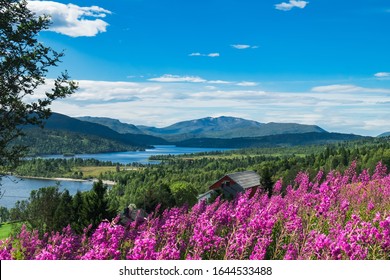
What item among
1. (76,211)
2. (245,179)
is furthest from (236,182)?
(76,211)

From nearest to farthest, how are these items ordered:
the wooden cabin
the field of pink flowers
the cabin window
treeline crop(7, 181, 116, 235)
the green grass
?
the field of pink flowers < treeline crop(7, 181, 116, 235) < the wooden cabin < the cabin window < the green grass

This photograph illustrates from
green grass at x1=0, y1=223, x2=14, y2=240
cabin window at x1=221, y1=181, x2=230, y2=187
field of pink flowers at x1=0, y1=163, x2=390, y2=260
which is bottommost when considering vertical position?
green grass at x1=0, y1=223, x2=14, y2=240

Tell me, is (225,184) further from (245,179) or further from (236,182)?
(245,179)

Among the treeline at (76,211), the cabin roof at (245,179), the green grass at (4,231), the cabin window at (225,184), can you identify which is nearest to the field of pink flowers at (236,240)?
the treeline at (76,211)

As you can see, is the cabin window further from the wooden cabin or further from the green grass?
the green grass

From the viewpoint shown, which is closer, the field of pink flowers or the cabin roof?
the field of pink flowers

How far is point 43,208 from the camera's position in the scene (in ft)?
207

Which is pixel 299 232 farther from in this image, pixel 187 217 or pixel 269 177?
pixel 269 177

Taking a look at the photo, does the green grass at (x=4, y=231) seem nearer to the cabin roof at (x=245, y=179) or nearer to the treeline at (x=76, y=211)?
the treeline at (x=76, y=211)

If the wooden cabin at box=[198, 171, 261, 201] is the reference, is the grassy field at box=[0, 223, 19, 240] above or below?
below

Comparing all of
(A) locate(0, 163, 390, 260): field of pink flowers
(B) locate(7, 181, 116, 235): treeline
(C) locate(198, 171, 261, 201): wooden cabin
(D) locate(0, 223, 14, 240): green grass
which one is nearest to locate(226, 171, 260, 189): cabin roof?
(C) locate(198, 171, 261, 201): wooden cabin

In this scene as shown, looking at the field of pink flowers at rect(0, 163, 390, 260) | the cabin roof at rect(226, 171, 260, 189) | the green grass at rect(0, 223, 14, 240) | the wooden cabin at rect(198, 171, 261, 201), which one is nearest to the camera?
the field of pink flowers at rect(0, 163, 390, 260)

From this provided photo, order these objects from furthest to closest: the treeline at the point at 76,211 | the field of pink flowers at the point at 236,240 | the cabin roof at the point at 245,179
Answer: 1. the cabin roof at the point at 245,179
2. the treeline at the point at 76,211
3. the field of pink flowers at the point at 236,240
